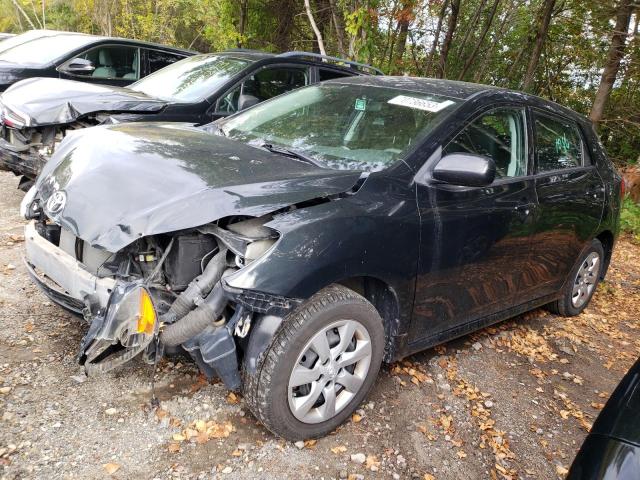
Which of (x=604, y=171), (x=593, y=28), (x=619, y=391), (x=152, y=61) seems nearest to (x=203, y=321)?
(x=619, y=391)

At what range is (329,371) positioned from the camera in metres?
2.65

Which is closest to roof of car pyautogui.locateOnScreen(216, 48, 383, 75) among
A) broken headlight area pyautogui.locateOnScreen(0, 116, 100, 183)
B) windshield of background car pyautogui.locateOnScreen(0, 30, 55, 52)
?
broken headlight area pyautogui.locateOnScreen(0, 116, 100, 183)

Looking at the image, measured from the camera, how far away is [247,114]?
3.97 metres

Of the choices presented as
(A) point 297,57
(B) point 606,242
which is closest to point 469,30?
(A) point 297,57

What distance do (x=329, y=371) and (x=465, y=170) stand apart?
4.12 ft

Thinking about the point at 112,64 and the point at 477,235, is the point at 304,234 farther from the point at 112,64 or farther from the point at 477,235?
the point at 112,64

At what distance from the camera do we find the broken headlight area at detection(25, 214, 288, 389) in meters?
2.36

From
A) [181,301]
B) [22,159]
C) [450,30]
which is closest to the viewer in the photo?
[181,301]

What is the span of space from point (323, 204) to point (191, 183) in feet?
2.08

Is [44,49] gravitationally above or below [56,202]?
above

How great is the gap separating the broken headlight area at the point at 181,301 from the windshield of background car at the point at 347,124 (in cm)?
86

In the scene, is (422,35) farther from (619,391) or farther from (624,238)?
(619,391)

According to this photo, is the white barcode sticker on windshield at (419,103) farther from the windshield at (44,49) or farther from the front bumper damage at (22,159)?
the windshield at (44,49)

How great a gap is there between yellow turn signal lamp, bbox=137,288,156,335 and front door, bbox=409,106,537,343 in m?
1.42
